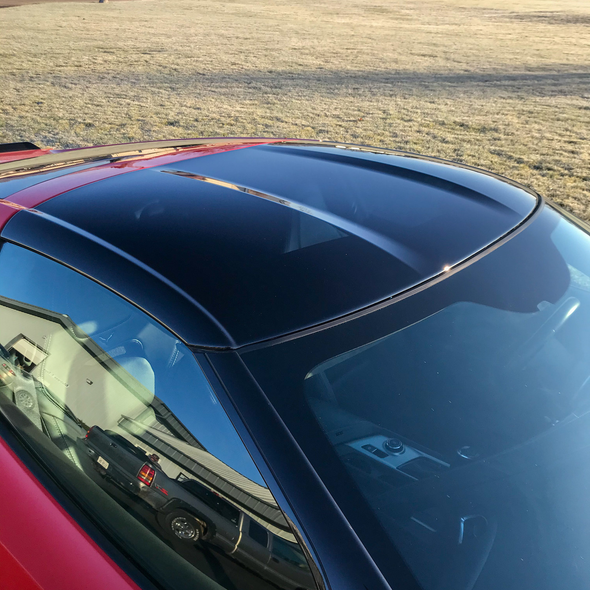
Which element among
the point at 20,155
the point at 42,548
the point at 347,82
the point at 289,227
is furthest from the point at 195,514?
the point at 347,82

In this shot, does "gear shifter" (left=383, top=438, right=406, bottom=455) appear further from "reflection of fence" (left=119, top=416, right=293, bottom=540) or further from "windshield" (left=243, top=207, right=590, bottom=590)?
"reflection of fence" (left=119, top=416, right=293, bottom=540)

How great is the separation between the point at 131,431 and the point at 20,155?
2447mm

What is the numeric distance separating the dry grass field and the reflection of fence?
4981 millimetres

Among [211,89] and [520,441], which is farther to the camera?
[211,89]

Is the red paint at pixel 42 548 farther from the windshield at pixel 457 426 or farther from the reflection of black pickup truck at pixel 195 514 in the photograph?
the windshield at pixel 457 426

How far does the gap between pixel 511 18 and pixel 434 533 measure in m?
30.7

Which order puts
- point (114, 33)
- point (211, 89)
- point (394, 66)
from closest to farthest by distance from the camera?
point (211, 89) → point (394, 66) → point (114, 33)

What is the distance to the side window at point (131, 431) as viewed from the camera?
40.9 inches

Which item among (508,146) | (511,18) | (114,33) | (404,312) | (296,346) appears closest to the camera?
(296,346)

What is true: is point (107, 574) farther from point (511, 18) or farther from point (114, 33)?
point (511, 18)

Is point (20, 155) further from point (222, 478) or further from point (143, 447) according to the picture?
point (222, 478)

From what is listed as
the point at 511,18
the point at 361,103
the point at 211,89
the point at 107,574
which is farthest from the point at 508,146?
the point at 511,18

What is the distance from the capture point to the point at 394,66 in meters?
14.4

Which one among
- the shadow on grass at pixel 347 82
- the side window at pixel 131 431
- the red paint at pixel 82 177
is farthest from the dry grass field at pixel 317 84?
the side window at pixel 131 431
